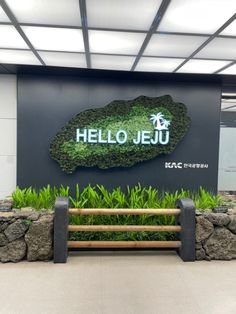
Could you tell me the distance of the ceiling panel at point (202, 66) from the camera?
16.5ft

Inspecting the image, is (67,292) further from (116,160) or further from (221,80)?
(221,80)

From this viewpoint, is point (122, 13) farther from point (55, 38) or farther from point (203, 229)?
point (203, 229)

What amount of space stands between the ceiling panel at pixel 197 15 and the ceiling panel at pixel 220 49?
42cm

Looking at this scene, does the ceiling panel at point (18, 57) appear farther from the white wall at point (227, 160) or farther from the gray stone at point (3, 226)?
the white wall at point (227, 160)

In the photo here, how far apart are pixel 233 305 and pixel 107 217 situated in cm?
205

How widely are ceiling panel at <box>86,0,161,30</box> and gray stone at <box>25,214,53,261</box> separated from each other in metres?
2.52

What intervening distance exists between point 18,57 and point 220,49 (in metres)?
3.24

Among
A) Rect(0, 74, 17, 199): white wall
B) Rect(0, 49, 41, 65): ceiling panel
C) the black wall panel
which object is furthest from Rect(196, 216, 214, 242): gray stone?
Rect(0, 74, 17, 199): white wall

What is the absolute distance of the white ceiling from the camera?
3.11 meters

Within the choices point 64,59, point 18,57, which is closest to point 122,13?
point 64,59

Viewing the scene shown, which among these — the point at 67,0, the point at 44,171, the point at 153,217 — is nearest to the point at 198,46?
the point at 67,0

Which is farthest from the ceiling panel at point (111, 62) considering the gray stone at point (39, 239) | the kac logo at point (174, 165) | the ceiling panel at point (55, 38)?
the gray stone at point (39, 239)

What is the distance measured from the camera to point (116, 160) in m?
6.25

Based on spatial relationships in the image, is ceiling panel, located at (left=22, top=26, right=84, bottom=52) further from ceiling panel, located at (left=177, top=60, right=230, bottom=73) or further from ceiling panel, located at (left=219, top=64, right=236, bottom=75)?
ceiling panel, located at (left=219, top=64, right=236, bottom=75)
